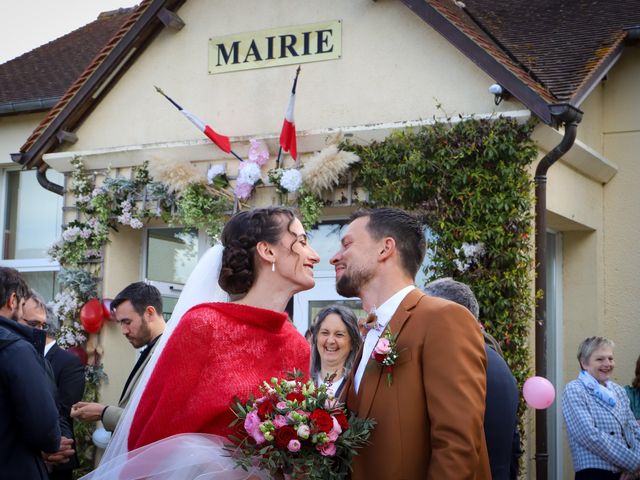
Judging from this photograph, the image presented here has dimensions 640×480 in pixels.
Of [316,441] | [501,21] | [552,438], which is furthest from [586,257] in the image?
[316,441]

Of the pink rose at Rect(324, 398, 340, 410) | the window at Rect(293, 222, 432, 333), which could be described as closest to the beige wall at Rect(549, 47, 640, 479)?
the window at Rect(293, 222, 432, 333)

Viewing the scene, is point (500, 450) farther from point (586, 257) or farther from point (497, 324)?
point (586, 257)

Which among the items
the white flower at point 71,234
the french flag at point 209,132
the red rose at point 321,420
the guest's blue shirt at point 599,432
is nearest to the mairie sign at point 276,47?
the french flag at point 209,132

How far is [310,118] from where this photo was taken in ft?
32.0

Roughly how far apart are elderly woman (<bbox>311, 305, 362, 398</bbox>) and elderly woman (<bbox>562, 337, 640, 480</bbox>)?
2046mm

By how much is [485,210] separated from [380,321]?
4.88 meters

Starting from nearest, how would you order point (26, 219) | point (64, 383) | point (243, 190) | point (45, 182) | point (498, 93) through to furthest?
point (64, 383) → point (498, 93) → point (243, 190) → point (45, 182) → point (26, 219)

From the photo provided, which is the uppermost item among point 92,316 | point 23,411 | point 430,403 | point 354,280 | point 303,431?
point 354,280

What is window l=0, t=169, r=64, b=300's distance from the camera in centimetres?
1306

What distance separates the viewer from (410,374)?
3754 millimetres

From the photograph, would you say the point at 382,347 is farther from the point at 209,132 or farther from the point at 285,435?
the point at 209,132

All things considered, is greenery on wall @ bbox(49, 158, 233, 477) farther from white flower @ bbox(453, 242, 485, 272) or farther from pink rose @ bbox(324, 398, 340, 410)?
pink rose @ bbox(324, 398, 340, 410)

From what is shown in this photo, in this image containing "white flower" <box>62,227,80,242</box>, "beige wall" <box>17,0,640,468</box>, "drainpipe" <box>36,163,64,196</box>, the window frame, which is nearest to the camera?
"beige wall" <box>17,0,640,468</box>

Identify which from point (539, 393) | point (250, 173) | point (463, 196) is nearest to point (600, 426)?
point (539, 393)
